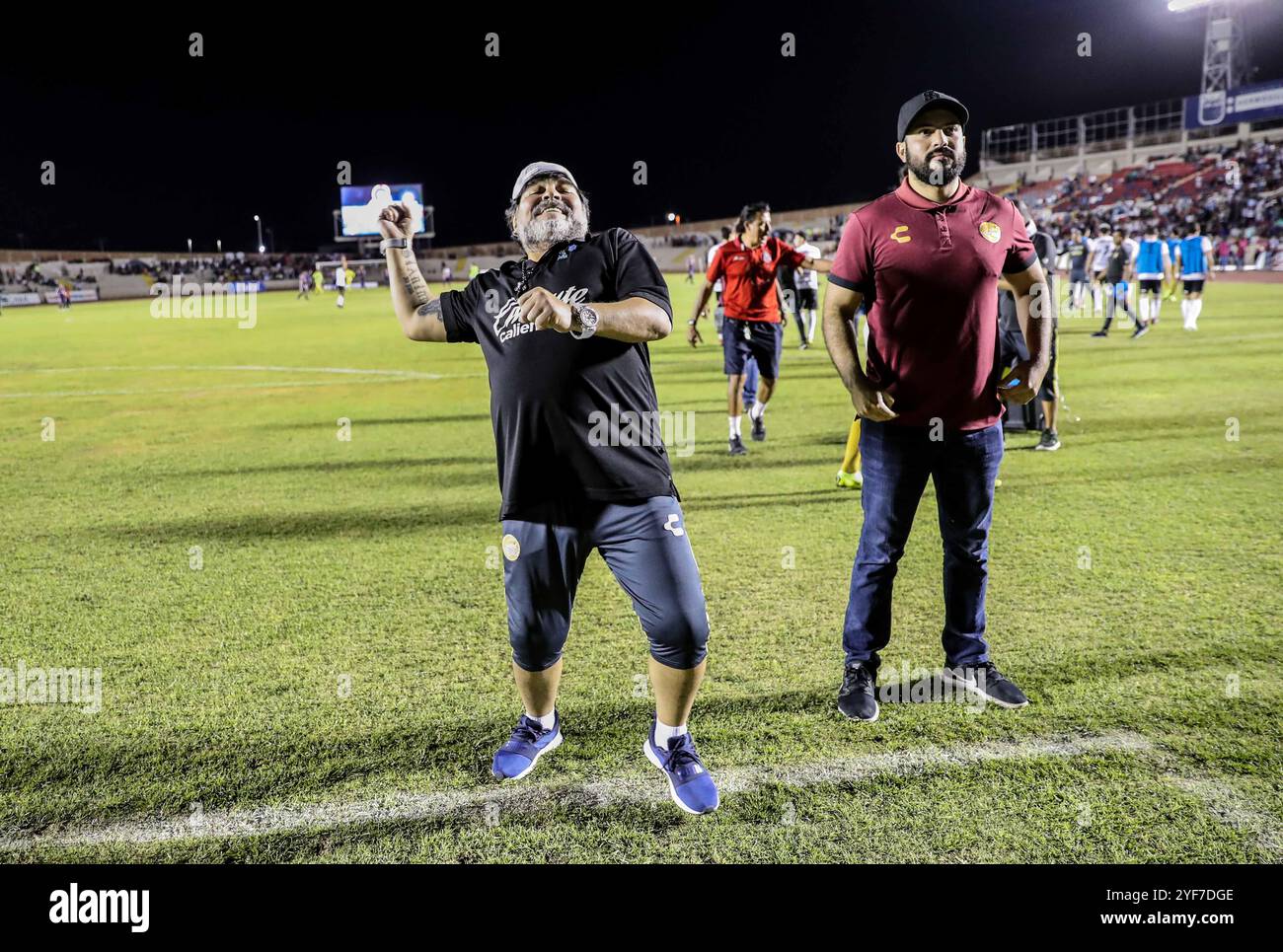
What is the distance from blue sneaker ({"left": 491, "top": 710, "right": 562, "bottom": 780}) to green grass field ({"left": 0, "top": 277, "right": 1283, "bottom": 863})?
72mm

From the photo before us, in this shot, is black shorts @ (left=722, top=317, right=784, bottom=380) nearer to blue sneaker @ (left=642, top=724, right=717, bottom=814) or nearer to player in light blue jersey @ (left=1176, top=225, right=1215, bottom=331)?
blue sneaker @ (left=642, top=724, right=717, bottom=814)

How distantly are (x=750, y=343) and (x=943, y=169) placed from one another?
5.50m

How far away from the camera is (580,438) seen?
308cm

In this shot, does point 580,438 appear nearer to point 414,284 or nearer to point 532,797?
point 414,284

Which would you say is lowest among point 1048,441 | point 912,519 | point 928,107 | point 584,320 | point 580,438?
point 1048,441

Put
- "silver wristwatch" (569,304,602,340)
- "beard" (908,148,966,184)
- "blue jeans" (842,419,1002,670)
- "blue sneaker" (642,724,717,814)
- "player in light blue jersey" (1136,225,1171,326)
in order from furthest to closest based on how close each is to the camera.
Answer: "player in light blue jersey" (1136,225,1171,326)
"blue jeans" (842,419,1002,670)
"beard" (908,148,966,184)
"blue sneaker" (642,724,717,814)
"silver wristwatch" (569,304,602,340)

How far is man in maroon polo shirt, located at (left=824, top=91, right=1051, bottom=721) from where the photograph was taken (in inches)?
139

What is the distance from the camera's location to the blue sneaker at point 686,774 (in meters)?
3.15

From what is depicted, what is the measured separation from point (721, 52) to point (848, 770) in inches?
2699

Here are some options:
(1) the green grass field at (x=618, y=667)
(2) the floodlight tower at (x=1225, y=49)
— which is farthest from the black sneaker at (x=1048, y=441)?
(2) the floodlight tower at (x=1225, y=49)

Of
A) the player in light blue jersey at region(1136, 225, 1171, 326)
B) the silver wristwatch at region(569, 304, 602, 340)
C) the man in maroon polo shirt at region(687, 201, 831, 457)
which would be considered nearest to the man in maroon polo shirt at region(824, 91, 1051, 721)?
the silver wristwatch at region(569, 304, 602, 340)

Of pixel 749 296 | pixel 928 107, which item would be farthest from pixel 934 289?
pixel 749 296

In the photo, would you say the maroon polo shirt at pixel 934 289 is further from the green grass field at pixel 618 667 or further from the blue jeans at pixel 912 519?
the green grass field at pixel 618 667

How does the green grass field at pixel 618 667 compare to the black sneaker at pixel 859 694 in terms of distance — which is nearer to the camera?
the green grass field at pixel 618 667
